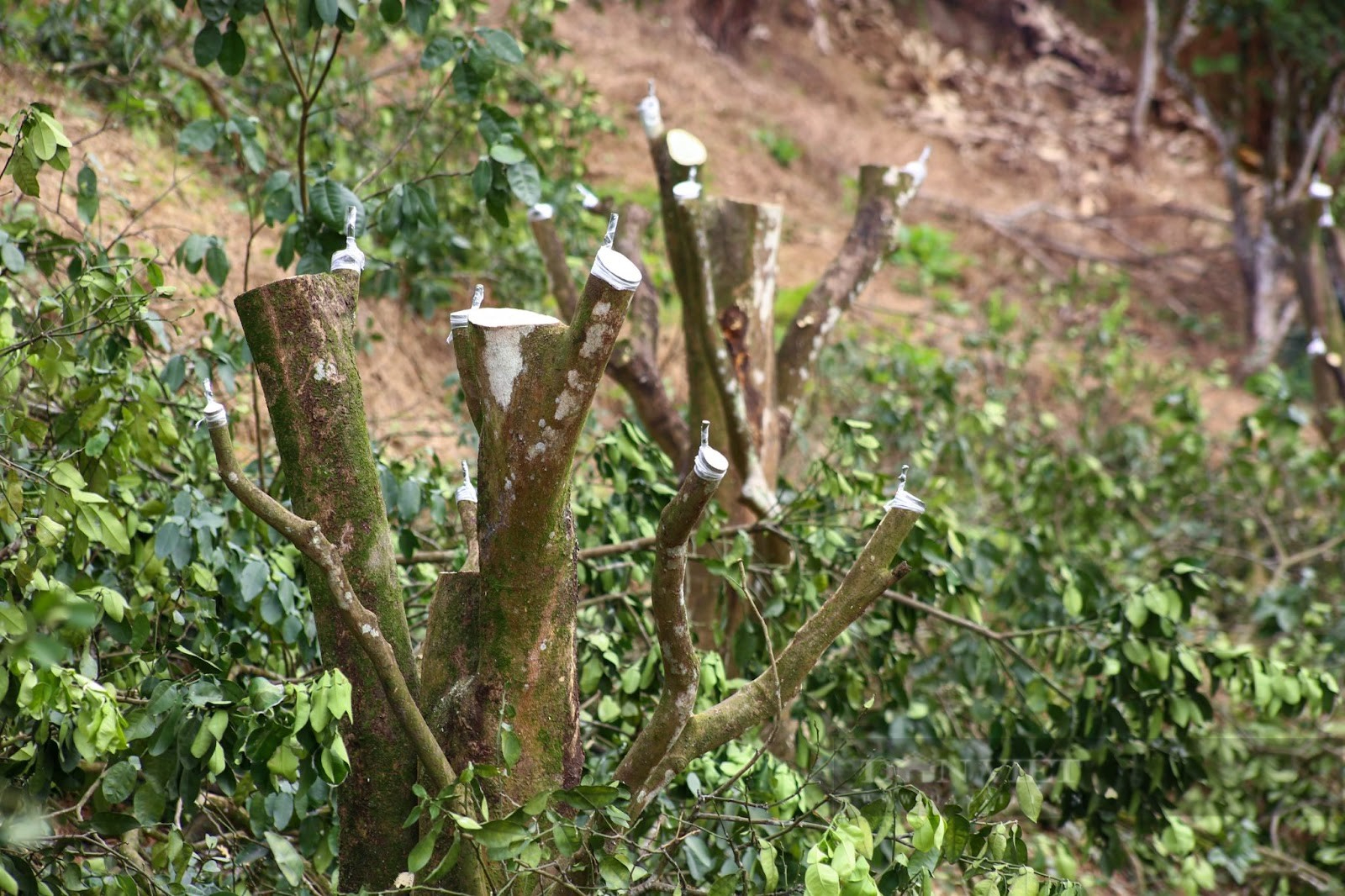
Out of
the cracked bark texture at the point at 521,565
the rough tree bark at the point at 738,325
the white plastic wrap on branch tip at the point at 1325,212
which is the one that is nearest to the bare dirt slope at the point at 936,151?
the white plastic wrap on branch tip at the point at 1325,212

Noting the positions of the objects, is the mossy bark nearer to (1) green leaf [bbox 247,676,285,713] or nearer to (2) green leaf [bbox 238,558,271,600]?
(1) green leaf [bbox 247,676,285,713]

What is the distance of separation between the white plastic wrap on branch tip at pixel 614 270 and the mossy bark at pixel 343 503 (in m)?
0.52

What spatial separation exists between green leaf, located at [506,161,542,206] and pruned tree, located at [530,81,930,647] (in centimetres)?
35

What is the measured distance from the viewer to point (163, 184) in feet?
17.5

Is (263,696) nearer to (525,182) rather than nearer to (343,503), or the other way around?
(343,503)

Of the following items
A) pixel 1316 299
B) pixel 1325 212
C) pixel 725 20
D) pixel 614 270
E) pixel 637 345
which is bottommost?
pixel 725 20

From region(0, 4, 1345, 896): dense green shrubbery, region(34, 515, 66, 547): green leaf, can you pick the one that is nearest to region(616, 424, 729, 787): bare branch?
region(0, 4, 1345, 896): dense green shrubbery

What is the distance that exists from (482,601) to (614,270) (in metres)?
0.58

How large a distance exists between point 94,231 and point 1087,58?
1169 centimetres

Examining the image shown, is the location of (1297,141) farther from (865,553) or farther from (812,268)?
Result: (865,553)

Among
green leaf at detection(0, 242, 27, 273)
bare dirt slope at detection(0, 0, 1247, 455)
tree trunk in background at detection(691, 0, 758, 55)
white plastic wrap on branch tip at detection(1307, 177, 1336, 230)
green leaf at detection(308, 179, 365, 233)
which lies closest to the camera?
green leaf at detection(0, 242, 27, 273)

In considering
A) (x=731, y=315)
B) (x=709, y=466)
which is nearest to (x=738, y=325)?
(x=731, y=315)

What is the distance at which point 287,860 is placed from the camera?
6.47ft

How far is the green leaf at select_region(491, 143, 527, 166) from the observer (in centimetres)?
274
